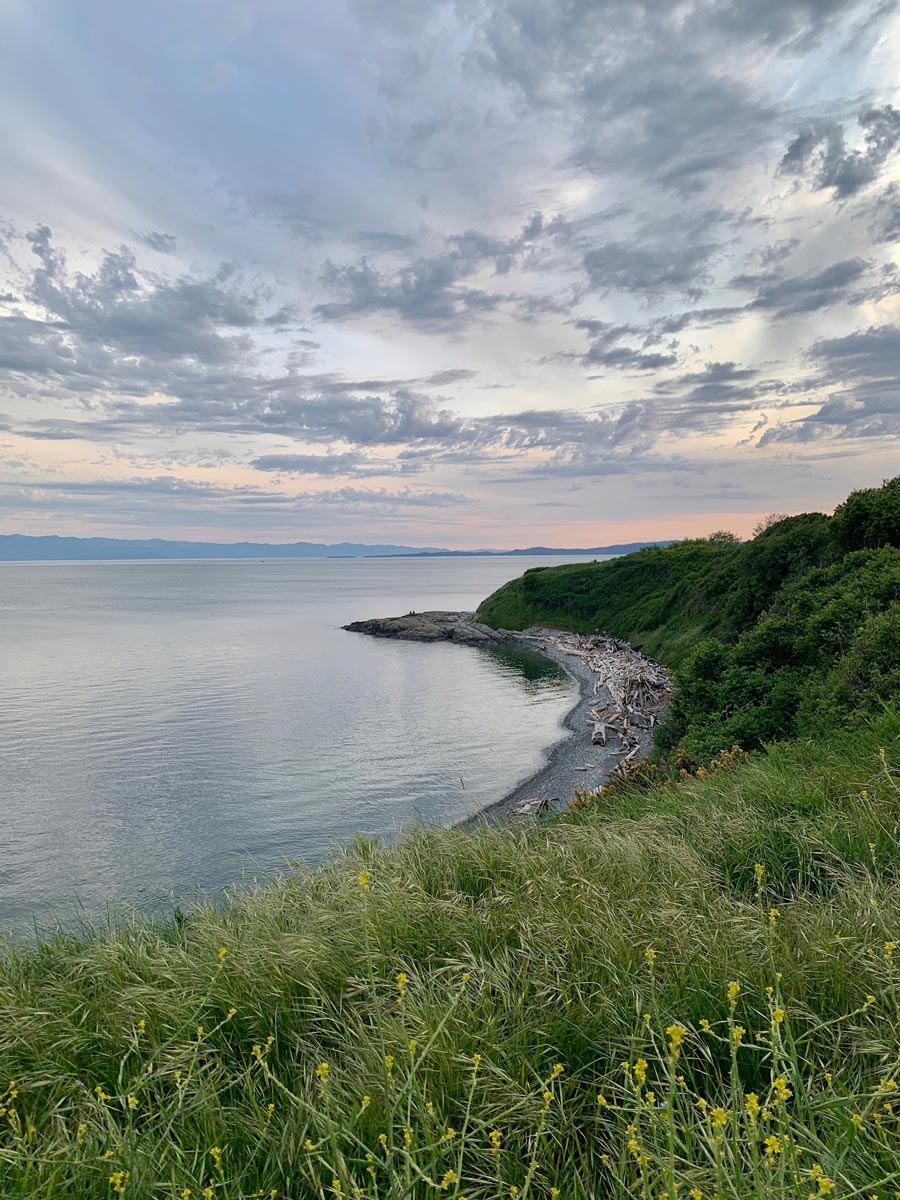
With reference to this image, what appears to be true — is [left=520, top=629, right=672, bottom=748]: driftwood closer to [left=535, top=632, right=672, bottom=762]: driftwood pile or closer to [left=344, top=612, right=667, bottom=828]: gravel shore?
[left=535, top=632, right=672, bottom=762]: driftwood pile

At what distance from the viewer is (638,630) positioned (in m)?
60.3

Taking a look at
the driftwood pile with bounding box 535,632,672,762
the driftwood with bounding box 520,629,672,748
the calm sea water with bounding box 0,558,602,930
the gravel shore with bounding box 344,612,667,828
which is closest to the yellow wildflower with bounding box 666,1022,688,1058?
the gravel shore with bounding box 344,612,667,828

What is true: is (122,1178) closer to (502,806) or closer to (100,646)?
(502,806)

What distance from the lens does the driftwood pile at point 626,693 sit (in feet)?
105

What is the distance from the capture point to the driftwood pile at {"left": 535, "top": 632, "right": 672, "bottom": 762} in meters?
31.9

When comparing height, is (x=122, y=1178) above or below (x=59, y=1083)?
above

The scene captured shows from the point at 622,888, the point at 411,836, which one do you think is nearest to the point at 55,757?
the point at 411,836

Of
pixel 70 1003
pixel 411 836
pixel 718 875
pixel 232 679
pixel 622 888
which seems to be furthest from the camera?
pixel 232 679

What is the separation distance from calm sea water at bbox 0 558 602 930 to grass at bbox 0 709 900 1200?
4627mm

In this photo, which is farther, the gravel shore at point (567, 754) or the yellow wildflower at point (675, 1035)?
the gravel shore at point (567, 754)

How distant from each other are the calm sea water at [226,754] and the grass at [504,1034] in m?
4.63

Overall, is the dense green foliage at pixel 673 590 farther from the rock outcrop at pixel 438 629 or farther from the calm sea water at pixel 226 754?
the calm sea water at pixel 226 754

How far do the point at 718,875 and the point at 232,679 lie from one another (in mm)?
47297

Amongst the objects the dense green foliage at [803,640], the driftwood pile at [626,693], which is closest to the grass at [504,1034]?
the dense green foliage at [803,640]
